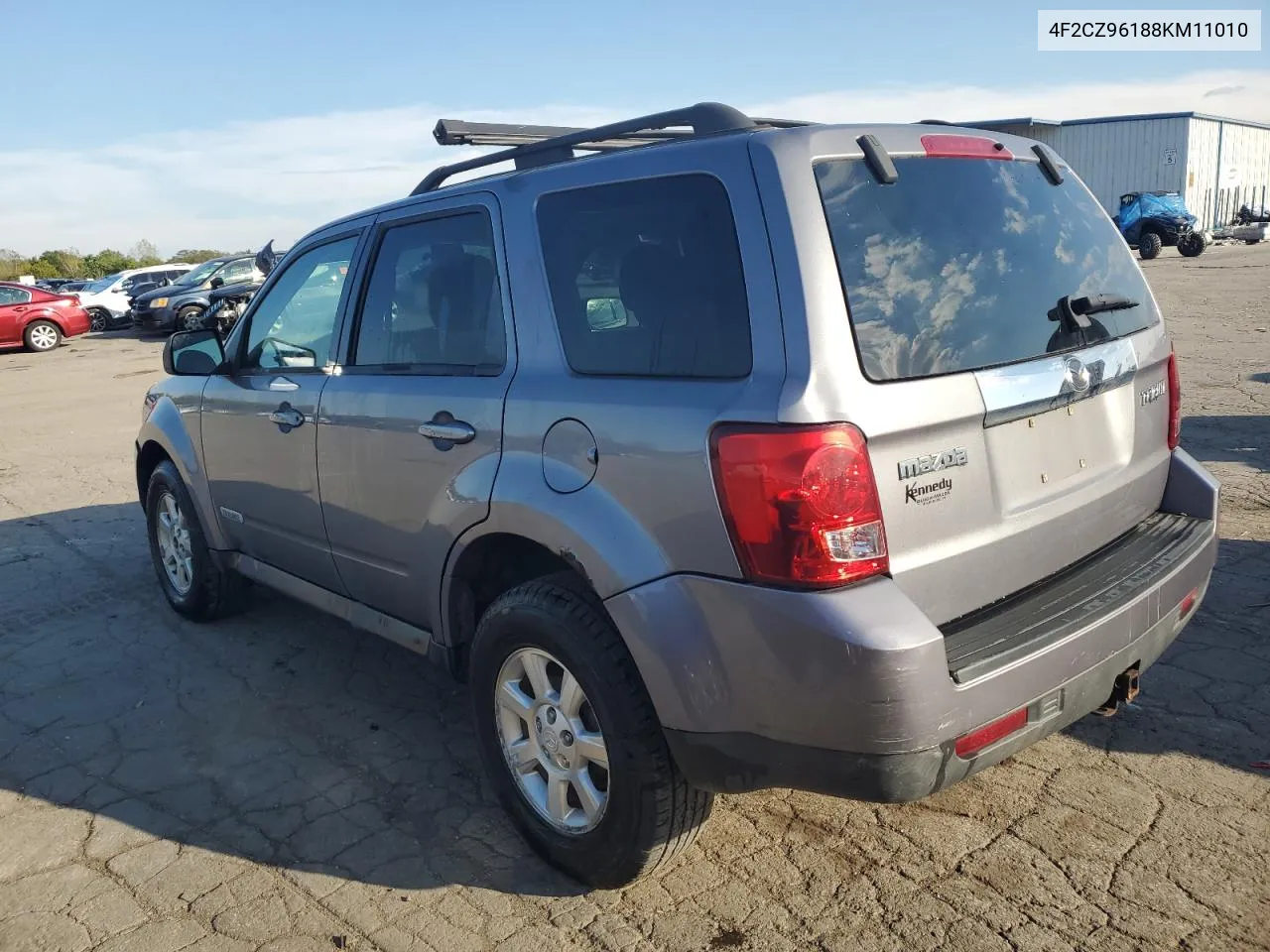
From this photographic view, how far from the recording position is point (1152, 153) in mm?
40531

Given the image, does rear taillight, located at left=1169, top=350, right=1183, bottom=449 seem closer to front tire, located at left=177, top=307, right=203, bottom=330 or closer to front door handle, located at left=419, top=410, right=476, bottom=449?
front door handle, located at left=419, top=410, right=476, bottom=449

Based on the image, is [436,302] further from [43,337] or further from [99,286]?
[99,286]

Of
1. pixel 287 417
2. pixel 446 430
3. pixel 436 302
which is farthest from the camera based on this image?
pixel 287 417

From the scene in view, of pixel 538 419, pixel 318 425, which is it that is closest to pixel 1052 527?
pixel 538 419

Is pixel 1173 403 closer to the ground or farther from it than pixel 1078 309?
closer to the ground

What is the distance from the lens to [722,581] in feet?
7.82

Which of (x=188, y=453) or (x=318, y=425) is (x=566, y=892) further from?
(x=188, y=453)

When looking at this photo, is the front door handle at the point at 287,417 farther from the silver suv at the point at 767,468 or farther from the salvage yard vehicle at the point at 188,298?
the salvage yard vehicle at the point at 188,298

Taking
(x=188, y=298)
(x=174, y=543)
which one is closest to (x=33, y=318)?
(x=188, y=298)

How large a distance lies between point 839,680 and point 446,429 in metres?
1.48

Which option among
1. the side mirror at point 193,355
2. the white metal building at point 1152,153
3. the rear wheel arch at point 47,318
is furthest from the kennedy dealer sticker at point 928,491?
the white metal building at point 1152,153

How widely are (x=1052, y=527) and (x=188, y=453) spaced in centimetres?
383

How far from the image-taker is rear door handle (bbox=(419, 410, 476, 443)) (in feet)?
10.2

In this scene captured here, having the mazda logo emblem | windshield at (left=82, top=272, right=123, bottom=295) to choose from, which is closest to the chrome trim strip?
the mazda logo emblem
